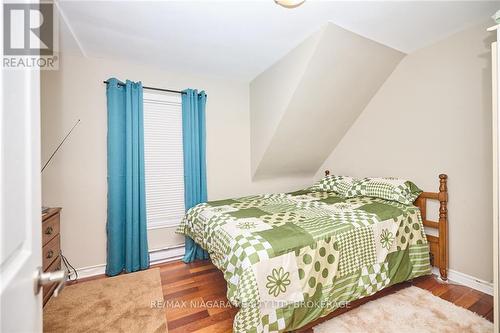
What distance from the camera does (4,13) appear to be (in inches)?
19.4

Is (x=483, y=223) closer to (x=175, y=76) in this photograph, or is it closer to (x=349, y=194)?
(x=349, y=194)

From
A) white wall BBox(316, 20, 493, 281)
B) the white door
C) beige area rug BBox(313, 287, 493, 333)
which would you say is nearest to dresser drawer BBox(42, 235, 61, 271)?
the white door

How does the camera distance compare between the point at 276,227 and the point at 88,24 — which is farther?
the point at 88,24

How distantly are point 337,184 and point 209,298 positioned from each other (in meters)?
2.14

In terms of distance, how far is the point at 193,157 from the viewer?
115 inches

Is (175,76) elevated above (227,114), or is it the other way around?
(175,76)

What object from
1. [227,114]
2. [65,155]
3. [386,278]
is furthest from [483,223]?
[65,155]

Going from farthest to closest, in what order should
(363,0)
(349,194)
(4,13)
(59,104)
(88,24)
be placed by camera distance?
(349,194), (59,104), (88,24), (363,0), (4,13)

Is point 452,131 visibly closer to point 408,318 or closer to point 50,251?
point 408,318

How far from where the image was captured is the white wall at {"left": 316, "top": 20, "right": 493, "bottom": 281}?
6.79ft

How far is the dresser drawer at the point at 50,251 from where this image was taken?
1943 millimetres

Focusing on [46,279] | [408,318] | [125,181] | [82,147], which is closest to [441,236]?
[408,318]

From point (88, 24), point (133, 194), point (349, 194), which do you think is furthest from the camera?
point (349, 194)

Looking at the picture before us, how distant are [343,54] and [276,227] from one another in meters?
1.98
